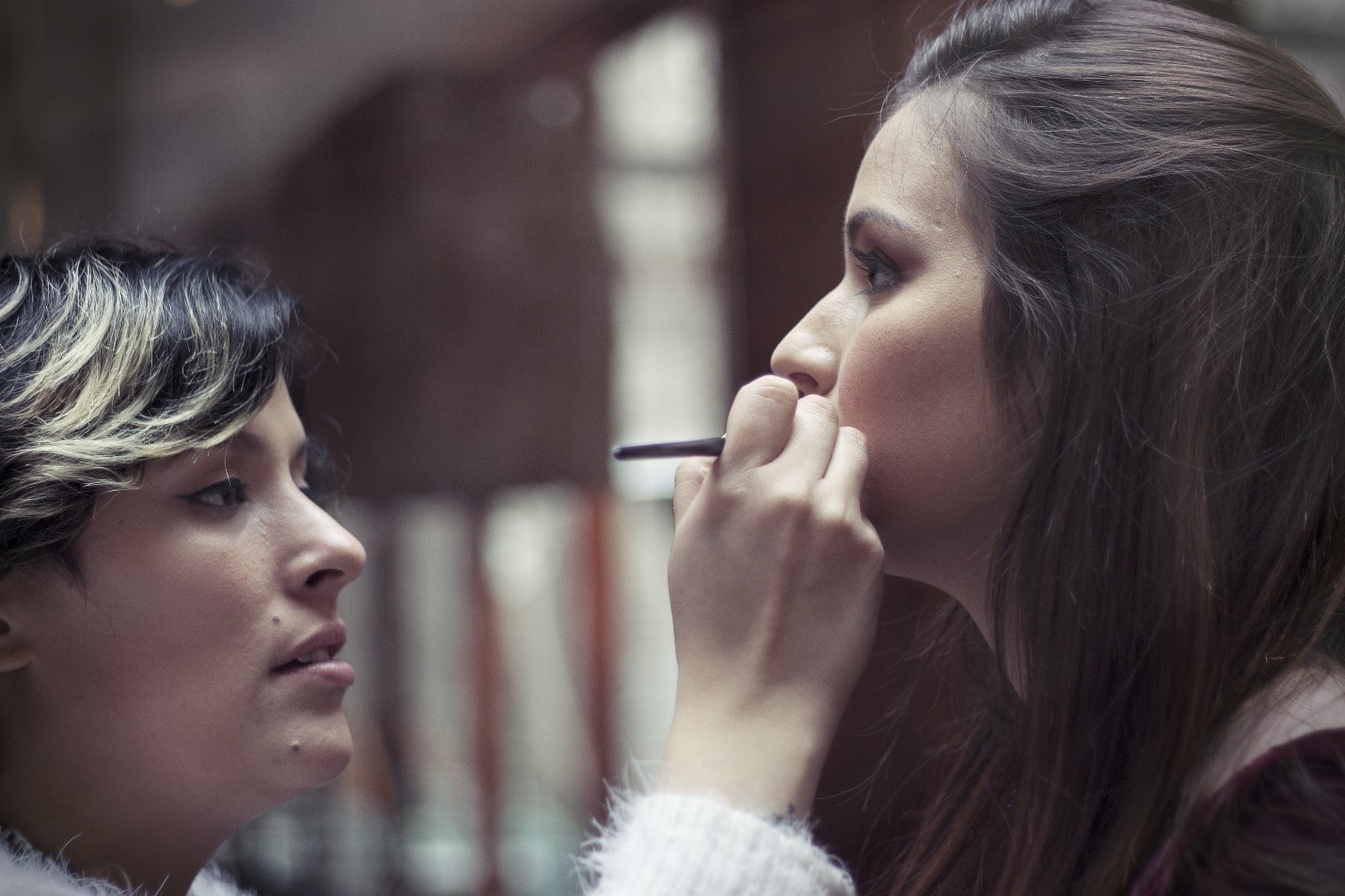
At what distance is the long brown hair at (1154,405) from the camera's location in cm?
69

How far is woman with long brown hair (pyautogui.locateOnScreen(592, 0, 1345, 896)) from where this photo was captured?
66cm

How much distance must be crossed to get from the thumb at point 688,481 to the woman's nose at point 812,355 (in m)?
0.09

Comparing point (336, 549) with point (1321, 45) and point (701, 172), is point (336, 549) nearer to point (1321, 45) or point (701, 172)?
point (701, 172)

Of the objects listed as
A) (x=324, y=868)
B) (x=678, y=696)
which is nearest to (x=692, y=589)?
(x=678, y=696)

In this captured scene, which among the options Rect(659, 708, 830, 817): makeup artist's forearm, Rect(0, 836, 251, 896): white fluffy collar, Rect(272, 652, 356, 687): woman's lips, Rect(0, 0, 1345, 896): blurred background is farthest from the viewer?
Rect(0, 0, 1345, 896): blurred background

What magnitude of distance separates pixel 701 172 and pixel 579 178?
28cm

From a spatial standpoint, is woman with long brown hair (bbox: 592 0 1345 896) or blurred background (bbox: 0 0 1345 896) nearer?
woman with long brown hair (bbox: 592 0 1345 896)

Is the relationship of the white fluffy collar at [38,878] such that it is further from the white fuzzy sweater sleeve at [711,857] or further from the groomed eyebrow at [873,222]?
the groomed eyebrow at [873,222]

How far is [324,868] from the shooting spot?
2.18m

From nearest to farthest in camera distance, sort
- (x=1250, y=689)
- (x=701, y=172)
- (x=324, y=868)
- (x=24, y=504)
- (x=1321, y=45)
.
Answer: (x=1250, y=689)
(x=24, y=504)
(x=1321, y=45)
(x=701, y=172)
(x=324, y=868)

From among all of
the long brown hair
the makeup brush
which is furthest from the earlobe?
the long brown hair

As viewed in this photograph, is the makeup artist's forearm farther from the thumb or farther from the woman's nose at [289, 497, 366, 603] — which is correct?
the woman's nose at [289, 497, 366, 603]

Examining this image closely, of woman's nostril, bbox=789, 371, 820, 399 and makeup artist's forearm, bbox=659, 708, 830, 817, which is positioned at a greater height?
woman's nostril, bbox=789, 371, 820, 399

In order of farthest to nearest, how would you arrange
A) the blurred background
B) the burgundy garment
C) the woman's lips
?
the blurred background
the woman's lips
the burgundy garment
